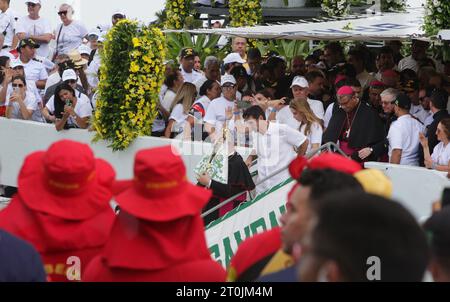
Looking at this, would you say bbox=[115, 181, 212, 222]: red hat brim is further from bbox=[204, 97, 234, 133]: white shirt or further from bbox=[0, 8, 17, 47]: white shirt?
bbox=[0, 8, 17, 47]: white shirt

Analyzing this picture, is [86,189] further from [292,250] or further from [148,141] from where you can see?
[148,141]

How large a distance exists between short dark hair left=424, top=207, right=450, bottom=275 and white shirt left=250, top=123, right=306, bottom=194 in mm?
6367

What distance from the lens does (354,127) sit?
10.7 meters

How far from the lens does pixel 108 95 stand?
12477mm

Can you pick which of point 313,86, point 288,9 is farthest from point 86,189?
point 288,9

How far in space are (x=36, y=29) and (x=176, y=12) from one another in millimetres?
3274

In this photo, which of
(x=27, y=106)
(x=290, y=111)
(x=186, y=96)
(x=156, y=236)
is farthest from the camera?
(x=27, y=106)

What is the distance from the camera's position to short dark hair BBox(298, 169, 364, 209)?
13.7 ft

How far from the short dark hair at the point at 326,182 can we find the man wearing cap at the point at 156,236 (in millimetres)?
521

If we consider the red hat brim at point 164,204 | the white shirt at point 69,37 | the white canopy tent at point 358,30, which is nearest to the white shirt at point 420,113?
the white canopy tent at point 358,30

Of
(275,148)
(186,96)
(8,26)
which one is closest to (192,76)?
(186,96)

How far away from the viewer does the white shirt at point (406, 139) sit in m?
10.3

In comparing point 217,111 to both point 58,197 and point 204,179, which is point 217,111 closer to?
point 204,179
